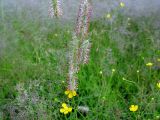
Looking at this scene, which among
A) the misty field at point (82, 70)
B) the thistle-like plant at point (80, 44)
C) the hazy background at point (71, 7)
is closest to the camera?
the thistle-like plant at point (80, 44)

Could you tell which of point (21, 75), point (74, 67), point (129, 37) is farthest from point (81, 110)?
point (129, 37)

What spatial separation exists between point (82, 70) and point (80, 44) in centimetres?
52

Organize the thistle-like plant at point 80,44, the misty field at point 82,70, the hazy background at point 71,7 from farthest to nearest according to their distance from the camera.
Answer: the hazy background at point 71,7, the misty field at point 82,70, the thistle-like plant at point 80,44

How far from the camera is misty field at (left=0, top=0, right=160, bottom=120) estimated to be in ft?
9.08

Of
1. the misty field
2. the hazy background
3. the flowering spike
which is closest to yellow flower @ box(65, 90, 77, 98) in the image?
the misty field

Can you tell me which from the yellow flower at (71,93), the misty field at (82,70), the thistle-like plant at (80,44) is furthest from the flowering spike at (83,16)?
the yellow flower at (71,93)

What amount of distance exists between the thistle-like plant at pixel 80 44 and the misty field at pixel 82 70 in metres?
0.05

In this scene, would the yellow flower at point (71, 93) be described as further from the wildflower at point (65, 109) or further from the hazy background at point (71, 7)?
the hazy background at point (71, 7)

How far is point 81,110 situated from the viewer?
2809mm

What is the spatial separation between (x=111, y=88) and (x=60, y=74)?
334mm

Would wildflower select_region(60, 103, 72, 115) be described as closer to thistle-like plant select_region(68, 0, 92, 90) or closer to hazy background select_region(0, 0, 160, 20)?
thistle-like plant select_region(68, 0, 92, 90)

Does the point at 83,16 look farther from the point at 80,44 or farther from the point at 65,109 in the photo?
the point at 65,109

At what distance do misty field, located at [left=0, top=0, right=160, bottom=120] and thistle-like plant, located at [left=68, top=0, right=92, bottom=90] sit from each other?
0.05 meters

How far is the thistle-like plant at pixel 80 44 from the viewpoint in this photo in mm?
2625
